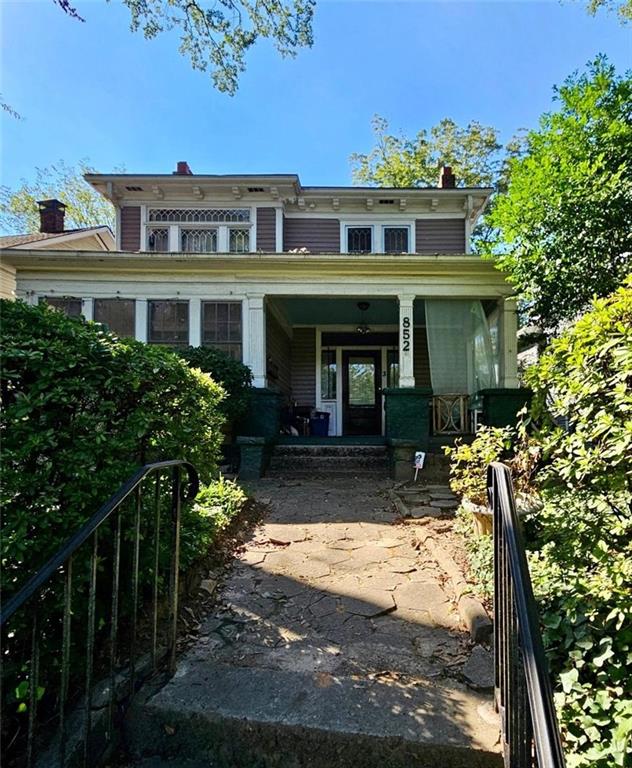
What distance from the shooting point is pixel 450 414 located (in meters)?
7.27

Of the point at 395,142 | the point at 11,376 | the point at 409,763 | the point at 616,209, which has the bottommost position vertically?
the point at 409,763

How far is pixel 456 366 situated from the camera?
740 cm

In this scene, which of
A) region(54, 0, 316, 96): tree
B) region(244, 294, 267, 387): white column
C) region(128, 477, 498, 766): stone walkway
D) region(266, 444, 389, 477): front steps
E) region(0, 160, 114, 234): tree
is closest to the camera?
region(128, 477, 498, 766): stone walkway

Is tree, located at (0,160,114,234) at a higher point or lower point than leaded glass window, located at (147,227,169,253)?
higher

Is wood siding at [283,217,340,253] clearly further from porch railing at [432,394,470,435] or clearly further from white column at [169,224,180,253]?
→ porch railing at [432,394,470,435]

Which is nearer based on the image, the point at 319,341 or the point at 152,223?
the point at 152,223

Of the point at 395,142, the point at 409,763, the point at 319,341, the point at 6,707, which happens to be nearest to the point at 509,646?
the point at 409,763

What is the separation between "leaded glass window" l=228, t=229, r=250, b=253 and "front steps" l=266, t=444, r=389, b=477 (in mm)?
4803

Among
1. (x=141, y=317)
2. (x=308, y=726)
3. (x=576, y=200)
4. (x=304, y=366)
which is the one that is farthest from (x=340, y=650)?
(x=304, y=366)

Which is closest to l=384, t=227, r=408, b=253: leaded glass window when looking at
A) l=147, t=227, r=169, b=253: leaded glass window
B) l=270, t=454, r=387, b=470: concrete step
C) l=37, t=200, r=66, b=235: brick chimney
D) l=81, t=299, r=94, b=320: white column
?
l=147, t=227, r=169, b=253: leaded glass window

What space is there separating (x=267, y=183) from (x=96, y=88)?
12.2 ft

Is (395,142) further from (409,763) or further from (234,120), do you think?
(409,763)

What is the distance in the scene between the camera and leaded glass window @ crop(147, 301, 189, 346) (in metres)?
7.16

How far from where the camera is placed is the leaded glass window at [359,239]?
9703 mm
